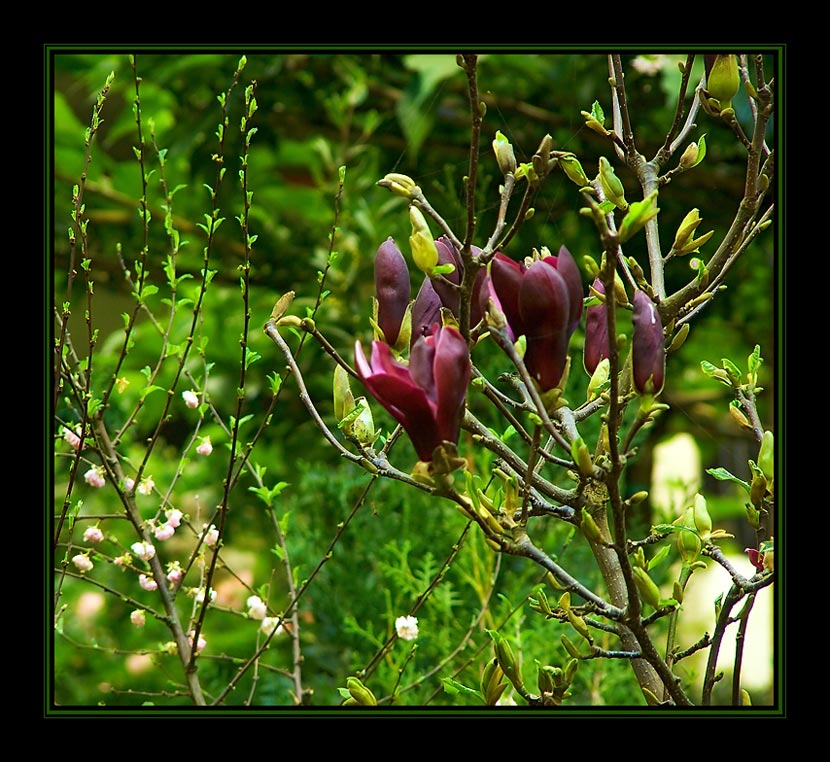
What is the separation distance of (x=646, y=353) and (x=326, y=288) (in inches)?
36.1

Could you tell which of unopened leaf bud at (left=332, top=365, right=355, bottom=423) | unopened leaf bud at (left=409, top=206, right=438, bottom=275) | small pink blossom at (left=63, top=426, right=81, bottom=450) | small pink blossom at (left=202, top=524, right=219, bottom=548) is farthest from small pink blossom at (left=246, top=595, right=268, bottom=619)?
unopened leaf bud at (left=409, top=206, right=438, bottom=275)

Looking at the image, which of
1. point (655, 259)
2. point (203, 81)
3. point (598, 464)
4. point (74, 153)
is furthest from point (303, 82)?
point (598, 464)

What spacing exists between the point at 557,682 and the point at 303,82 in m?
1.04

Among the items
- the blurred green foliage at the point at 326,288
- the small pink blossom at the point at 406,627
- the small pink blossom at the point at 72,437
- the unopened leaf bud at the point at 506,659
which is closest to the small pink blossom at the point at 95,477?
the small pink blossom at the point at 72,437

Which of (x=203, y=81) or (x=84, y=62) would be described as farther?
(x=203, y=81)

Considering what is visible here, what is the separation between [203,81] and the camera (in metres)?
1.20

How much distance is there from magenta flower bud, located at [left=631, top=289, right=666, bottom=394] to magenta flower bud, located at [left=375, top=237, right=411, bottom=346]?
106 millimetres

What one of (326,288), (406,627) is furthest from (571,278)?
(326,288)

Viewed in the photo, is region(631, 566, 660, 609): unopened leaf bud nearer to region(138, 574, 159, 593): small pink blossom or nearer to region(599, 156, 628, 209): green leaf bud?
region(599, 156, 628, 209): green leaf bud

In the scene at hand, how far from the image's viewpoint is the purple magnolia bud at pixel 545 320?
1.26ft

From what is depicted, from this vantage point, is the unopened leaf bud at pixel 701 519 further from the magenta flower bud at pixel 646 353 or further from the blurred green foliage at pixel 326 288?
the blurred green foliage at pixel 326 288

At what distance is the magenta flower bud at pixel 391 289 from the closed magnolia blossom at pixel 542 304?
45mm

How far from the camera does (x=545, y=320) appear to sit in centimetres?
39
